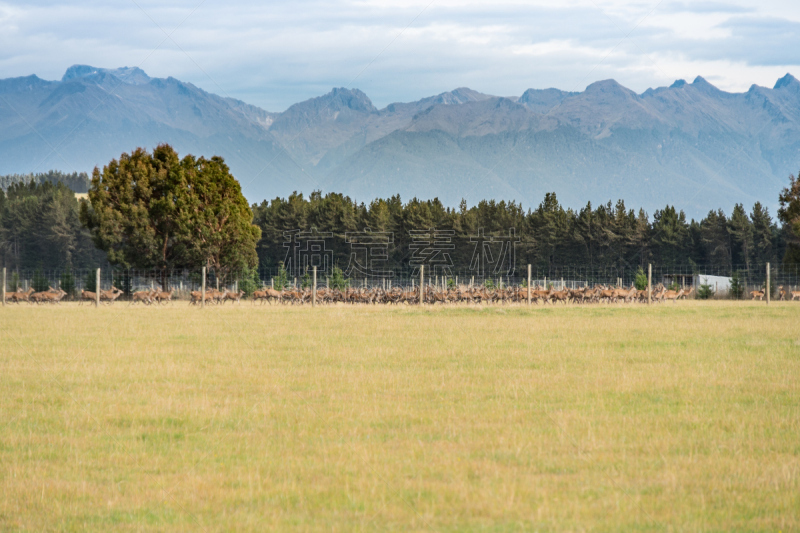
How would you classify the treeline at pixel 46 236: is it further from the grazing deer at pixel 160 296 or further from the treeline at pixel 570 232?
the grazing deer at pixel 160 296

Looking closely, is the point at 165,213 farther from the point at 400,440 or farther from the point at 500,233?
the point at 500,233

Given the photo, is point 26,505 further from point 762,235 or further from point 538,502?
point 762,235

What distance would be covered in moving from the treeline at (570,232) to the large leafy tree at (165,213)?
27.1 metres

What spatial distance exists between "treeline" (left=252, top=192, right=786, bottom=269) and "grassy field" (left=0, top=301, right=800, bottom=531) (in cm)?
5932

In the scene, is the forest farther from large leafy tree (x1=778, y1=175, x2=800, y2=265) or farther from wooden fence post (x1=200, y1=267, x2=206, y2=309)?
wooden fence post (x1=200, y1=267, x2=206, y2=309)

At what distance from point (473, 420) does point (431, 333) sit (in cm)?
1114

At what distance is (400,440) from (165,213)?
37.6 meters

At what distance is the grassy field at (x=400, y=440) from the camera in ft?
17.0

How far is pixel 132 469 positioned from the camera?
20.5 ft

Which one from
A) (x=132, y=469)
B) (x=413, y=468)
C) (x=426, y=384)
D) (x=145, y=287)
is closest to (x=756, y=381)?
(x=426, y=384)

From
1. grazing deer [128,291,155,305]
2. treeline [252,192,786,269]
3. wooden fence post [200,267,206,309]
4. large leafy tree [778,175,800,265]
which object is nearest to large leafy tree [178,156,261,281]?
grazing deer [128,291,155,305]

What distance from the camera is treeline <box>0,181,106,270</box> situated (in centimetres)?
7771

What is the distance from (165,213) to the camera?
Result: 137 ft

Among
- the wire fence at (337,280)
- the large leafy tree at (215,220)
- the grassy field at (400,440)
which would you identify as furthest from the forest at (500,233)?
the grassy field at (400,440)
